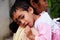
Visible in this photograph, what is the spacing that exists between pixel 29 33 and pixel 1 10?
26cm

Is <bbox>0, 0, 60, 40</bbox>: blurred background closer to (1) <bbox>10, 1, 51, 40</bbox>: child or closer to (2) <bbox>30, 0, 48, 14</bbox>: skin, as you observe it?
(1) <bbox>10, 1, 51, 40</bbox>: child

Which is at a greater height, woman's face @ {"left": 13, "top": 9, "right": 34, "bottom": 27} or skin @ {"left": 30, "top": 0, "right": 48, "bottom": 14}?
skin @ {"left": 30, "top": 0, "right": 48, "bottom": 14}

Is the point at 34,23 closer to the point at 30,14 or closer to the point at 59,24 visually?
the point at 30,14

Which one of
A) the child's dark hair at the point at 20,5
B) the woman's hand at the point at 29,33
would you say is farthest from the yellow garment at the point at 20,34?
the child's dark hair at the point at 20,5

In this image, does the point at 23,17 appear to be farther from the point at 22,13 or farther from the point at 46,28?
the point at 46,28

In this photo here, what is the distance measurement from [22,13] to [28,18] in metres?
0.06

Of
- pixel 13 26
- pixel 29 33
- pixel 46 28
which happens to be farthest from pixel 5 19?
pixel 46 28

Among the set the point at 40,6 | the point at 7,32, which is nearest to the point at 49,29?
the point at 40,6

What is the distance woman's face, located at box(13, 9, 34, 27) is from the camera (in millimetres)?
975

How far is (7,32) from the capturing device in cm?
99

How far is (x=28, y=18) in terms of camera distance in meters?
0.99

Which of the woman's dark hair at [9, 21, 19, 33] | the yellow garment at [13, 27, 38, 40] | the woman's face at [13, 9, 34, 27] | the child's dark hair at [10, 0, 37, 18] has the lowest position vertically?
the yellow garment at [13, 27, 38, 40]

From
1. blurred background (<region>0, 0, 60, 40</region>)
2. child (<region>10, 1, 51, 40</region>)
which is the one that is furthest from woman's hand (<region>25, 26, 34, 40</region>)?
blurred background (<region>0, 0, 60, 40</region>)

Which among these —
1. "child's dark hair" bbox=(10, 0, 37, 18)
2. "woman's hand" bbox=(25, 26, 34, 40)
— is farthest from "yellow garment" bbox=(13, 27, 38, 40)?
"child's dark hair" bbox=(10, 0, 37, 18)
